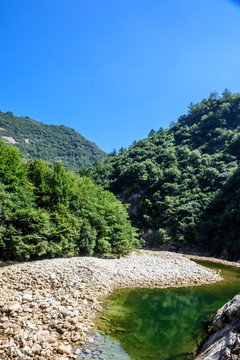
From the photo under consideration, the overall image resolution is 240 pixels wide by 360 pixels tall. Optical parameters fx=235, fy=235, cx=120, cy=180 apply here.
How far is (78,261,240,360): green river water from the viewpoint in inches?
294

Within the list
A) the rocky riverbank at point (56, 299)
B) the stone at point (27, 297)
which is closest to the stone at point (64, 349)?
the rocky riverbank at point (56, 299)

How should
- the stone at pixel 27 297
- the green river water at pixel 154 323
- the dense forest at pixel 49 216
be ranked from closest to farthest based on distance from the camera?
the green river water at pixel 154 323 < the stone at pixel 27 297 < the dense forest at pixel 49 216

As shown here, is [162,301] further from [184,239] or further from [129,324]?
[184,239]

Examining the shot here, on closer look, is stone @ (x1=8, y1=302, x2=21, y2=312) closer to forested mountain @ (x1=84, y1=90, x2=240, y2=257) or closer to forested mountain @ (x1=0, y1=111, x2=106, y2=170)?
forested mountain @ (x1=84, y1=90, x2=240, y2=257)

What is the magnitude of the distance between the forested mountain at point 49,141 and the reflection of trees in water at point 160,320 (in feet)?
357

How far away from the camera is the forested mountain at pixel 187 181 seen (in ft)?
152

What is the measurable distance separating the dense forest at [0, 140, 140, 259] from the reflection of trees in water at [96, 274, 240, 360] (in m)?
7.28

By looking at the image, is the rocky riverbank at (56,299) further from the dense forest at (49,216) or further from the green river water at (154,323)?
the dense forest at (49,216)

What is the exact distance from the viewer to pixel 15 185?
58.3ft

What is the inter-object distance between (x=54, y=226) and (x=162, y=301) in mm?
9860

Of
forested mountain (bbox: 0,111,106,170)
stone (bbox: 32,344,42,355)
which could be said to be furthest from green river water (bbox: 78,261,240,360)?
forested mountain (bbox: 0,111,106,170)

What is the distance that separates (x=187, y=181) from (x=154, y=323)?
2073 inches

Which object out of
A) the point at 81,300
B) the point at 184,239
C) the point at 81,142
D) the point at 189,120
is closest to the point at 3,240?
the point at 81,300

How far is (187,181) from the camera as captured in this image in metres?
60.0
